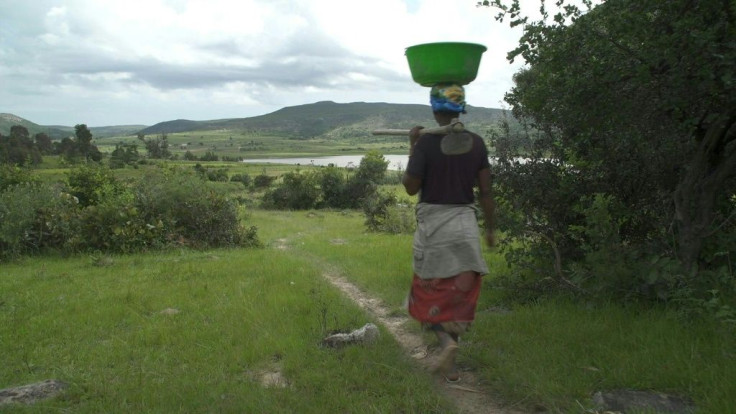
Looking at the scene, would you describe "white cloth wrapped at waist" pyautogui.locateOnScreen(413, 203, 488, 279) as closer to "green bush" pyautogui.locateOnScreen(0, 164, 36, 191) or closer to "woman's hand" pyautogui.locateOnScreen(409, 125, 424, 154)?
"woman's hand" pyautogui.locateOnScreen(409, 125, 424, 154)

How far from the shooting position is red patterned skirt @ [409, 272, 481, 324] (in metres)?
4.09

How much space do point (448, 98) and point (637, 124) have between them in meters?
2.64

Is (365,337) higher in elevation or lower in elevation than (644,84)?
lower

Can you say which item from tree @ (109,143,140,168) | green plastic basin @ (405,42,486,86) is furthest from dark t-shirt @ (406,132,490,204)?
tree @ (109,143,140,168)

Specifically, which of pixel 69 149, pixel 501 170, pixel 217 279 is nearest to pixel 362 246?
pixel 217 279

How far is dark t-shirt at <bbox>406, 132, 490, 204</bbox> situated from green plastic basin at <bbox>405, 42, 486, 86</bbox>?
53 centimetres

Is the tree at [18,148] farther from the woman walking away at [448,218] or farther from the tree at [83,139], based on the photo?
the woman walking away at [448,218]

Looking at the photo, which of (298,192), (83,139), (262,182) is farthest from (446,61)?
(83,139)

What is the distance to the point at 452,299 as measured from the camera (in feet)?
13.5

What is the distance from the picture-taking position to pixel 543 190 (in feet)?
21.6

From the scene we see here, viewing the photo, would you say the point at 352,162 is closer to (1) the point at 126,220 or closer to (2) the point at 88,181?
(2) the point at 88,181

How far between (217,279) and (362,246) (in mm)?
4803

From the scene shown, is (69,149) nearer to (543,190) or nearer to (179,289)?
(179,289)

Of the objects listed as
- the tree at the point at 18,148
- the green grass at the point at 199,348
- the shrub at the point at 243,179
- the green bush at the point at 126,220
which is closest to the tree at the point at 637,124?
the green grass at the point at 199,348
